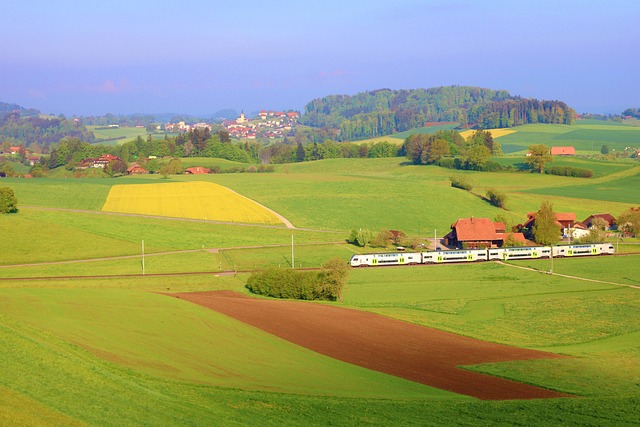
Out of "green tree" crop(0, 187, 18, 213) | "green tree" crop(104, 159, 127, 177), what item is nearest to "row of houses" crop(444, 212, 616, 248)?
"green tree" crop(0, 187, 18, 213)

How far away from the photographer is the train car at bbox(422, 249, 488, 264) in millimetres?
69938

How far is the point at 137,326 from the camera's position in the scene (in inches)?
1347

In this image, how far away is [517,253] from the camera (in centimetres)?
7169

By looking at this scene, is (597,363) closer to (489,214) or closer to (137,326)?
(137,326)

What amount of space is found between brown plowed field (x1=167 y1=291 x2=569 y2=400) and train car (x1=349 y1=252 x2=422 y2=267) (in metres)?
21.3

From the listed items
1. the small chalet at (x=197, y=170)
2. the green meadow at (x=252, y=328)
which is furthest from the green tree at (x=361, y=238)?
the small chalet at (x=197, y=170)

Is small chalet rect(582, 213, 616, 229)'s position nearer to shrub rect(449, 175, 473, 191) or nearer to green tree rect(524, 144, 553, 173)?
shrub rect(449, 175, 473, 191)

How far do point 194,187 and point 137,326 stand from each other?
7782 centimetres

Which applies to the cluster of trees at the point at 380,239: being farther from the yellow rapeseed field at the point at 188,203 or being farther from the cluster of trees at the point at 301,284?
the cluster of trees at the point at 301,284

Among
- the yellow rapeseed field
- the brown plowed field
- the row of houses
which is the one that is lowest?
the row of houses

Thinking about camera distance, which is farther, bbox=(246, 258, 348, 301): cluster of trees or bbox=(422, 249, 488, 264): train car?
bbox=(422, 249, 488, 264): train car

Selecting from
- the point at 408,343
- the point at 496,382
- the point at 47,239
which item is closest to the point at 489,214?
the point at 47,239

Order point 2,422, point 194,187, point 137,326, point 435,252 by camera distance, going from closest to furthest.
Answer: point 2,422
point 137,326
point 435,252
point 194,187

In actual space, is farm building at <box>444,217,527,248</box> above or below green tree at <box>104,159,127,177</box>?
below
